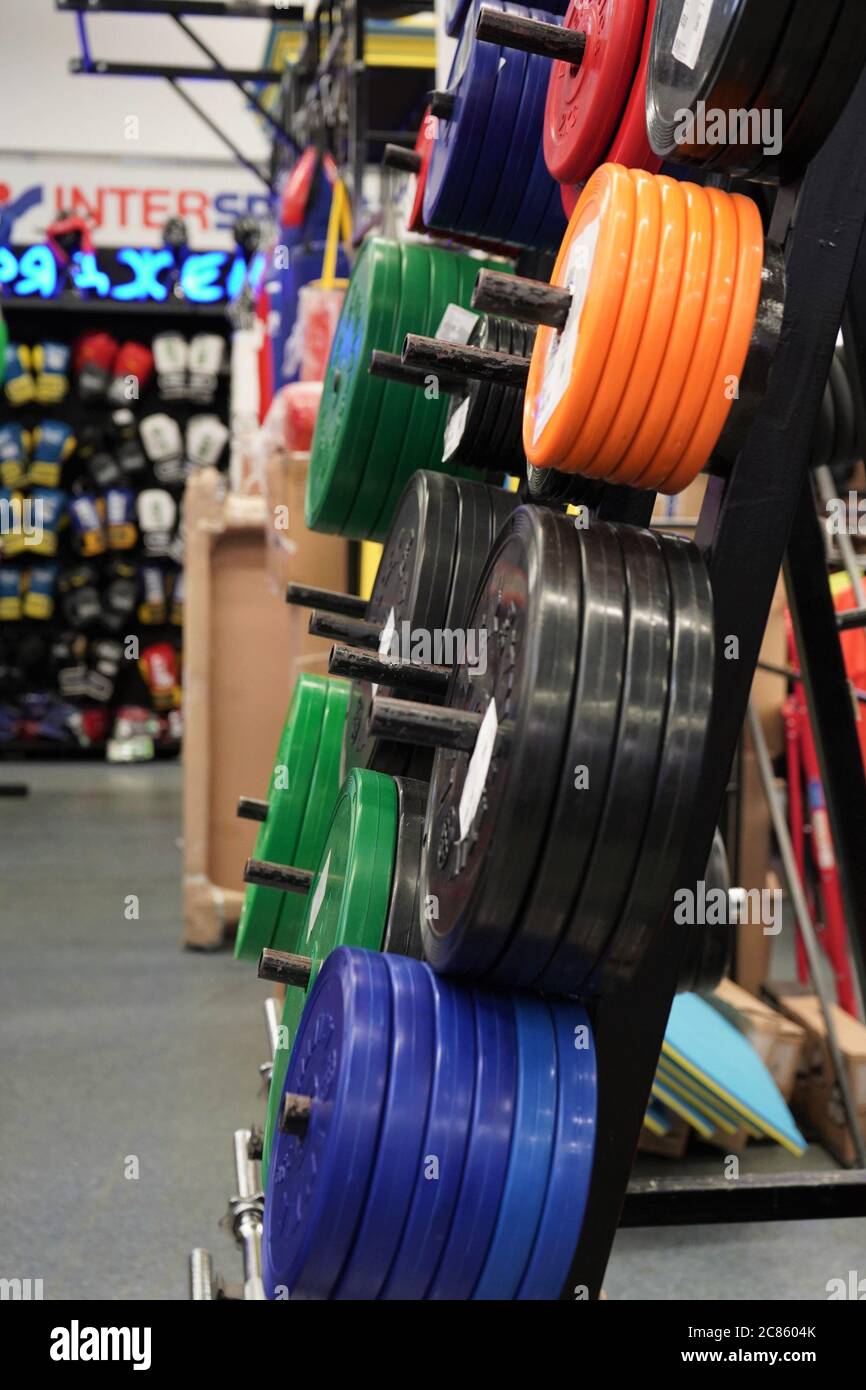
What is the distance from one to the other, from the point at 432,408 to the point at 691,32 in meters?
0.85

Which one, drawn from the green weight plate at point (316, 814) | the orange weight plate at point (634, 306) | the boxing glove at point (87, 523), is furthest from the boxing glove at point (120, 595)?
the orange weight plate at point (634, 306)

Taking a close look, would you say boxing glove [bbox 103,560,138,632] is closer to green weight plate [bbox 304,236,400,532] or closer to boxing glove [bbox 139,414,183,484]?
boxing glove [bbox 139,414,183,484]

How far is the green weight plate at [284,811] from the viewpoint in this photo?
2.02m

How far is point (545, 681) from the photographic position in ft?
3.59

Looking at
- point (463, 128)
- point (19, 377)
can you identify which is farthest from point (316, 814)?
point (19, 377)

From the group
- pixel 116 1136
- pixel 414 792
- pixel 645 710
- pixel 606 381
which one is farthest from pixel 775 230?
pixel 116 1136

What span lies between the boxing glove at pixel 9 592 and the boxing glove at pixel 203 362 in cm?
161

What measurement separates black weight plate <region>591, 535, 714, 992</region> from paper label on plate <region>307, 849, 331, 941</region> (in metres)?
0.58

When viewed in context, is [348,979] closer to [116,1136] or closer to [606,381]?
[606,381]

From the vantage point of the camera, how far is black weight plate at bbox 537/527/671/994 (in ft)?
3.60

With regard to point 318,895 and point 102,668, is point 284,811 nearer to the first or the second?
point 318,895

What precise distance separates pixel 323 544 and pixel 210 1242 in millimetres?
1836

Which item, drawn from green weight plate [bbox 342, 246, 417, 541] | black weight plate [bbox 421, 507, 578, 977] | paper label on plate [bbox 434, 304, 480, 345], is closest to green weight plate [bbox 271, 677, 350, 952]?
green weight plate [bbox 342, 246, 417, 541]

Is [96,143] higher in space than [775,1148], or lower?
higher
